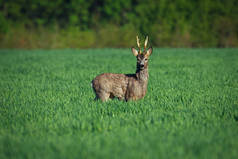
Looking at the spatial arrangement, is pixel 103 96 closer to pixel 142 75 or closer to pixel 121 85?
pixel 121 85

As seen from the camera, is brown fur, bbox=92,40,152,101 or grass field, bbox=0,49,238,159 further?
brown fur, bbox=92,40,152,101

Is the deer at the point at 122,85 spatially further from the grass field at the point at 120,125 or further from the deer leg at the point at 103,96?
the grass field at the point at 120,125

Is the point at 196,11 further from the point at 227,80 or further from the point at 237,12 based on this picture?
the point at 227,80

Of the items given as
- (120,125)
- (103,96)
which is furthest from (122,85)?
(120,125)

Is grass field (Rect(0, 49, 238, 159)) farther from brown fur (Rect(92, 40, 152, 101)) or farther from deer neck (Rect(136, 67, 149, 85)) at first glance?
deer neck (Rect(136, 67, 149, 85))

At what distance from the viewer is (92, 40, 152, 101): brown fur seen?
693cm

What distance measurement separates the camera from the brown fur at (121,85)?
6930 millimetres

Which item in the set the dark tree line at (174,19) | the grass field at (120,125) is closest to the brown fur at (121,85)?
the grass field at (120,125)

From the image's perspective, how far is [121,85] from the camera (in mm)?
7031

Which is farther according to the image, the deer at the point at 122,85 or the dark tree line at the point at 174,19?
the dark tree line at the point at 174,19

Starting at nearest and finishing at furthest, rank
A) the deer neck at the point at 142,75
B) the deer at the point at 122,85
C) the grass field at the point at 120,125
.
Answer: the grass field at the point at 120,125, the deer at the point at 122,85, the deer neck at the point at 142,75

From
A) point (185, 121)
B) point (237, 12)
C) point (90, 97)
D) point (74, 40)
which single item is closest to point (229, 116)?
point (185, 121)

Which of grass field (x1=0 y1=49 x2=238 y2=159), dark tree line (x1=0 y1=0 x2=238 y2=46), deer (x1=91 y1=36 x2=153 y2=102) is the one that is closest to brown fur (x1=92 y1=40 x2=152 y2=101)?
deer (x1=91 y1=36 x2=153 y2=102)

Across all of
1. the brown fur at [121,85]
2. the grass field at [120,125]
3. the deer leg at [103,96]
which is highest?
the brown fur at [121,85]
